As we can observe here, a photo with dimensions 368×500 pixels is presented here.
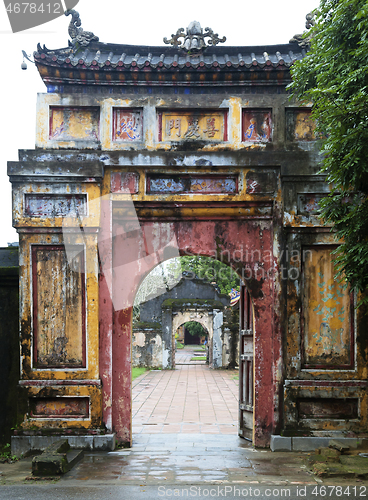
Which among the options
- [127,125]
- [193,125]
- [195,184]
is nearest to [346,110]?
[195,184]

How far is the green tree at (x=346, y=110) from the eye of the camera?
15.7 ft

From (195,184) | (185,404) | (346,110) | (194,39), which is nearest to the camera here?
(346,110)

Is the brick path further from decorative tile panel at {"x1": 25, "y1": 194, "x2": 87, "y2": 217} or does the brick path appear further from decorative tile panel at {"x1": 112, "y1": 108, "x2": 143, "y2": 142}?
decorative tile panel at {"x1": 112, "y1": 108, "x2": 143, "y2": 142}

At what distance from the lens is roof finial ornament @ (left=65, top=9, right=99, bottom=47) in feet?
23.6

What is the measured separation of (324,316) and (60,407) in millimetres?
3900

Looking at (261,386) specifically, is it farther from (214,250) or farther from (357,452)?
(214,250)

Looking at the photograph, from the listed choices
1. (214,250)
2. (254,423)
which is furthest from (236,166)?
(254,423)

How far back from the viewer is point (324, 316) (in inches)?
262

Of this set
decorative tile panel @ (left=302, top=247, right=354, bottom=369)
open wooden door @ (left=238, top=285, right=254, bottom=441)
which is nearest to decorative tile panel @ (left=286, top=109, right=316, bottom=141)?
decorative tile panel @ (left=302, top=247, right=354, bottom=369)

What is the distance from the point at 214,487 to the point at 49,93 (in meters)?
5.62

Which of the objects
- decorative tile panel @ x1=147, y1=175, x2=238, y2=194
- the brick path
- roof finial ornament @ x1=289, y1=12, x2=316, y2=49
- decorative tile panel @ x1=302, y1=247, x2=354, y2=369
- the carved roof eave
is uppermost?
roof finial ornament @ x1=289, y1=12, x2=316, y2=49

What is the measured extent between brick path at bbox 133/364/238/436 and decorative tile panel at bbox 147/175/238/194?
13.4ft

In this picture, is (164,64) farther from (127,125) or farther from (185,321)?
(185,321)

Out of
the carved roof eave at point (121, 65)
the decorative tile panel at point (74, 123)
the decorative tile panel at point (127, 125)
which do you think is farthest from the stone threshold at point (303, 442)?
the carved roof eave at point (121, 65)
